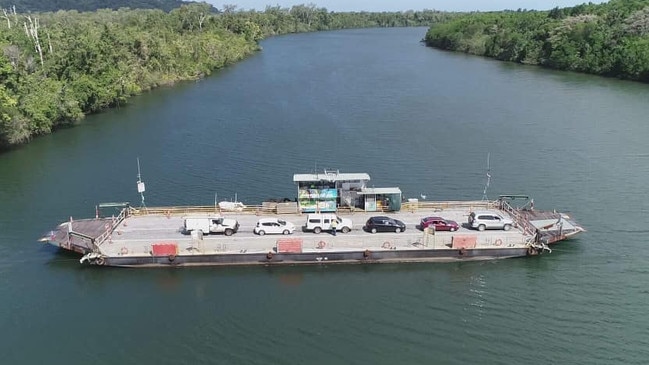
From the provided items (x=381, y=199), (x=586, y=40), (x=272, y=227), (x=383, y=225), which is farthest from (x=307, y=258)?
(x=586, y=40)

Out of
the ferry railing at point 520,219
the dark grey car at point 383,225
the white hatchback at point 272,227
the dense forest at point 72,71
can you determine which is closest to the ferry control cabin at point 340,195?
the dark grey car at point 383,225

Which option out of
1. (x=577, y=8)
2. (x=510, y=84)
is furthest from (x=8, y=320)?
(x=577, y=8)

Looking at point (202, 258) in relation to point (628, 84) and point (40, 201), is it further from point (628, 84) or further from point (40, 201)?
point (628, 84)

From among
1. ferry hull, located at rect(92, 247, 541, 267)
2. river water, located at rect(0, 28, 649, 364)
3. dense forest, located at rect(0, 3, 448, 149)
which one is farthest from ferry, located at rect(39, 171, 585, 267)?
dense forest, located at rect(0, 3, 448, 149)

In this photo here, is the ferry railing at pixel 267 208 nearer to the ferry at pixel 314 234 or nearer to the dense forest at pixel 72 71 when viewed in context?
the ferry at pixel 314 234

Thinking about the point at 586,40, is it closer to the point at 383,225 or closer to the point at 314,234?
the point at 383,225

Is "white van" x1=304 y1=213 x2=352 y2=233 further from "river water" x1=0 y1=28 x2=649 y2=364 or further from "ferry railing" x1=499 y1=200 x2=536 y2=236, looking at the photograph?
"ferry railing" x1=499 y1=200 x2=536 y2=236

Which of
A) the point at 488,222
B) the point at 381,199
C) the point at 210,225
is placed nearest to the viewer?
the point at 210,225
